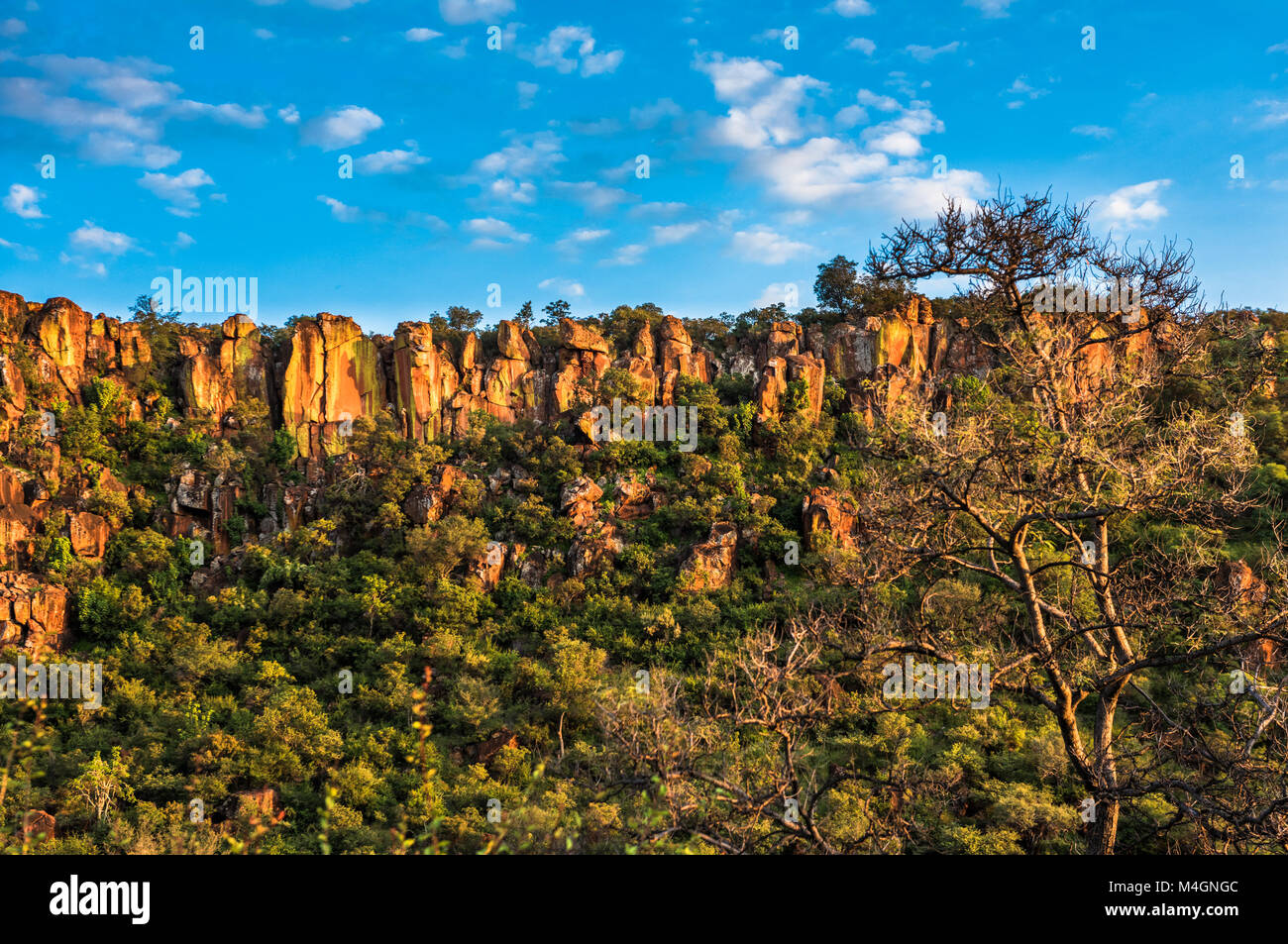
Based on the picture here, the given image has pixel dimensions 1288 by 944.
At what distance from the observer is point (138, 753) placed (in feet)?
56.0

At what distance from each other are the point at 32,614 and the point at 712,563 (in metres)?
21.0

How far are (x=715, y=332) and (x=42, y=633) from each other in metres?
29.8

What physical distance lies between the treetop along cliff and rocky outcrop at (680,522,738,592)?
0.13 m

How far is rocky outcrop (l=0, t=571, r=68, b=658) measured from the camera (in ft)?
75.2

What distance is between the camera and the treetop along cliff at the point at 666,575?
18.9ft

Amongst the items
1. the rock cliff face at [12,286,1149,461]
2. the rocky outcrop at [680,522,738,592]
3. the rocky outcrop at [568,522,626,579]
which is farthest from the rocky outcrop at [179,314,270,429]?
the rocky outcrop at [680,522,738,592]

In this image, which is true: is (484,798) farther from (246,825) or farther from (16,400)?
(16,400)

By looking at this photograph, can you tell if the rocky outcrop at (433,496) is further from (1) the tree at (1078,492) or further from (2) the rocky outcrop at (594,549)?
(1) the tree at (1078,492)

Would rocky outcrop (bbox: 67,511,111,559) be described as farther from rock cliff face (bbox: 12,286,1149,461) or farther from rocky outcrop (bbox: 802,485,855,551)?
rocky outcrop (bbox: 802,485,855,551)

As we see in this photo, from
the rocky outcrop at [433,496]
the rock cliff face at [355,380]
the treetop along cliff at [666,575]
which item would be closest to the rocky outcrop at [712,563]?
the treetop along cliff at [666,575]
